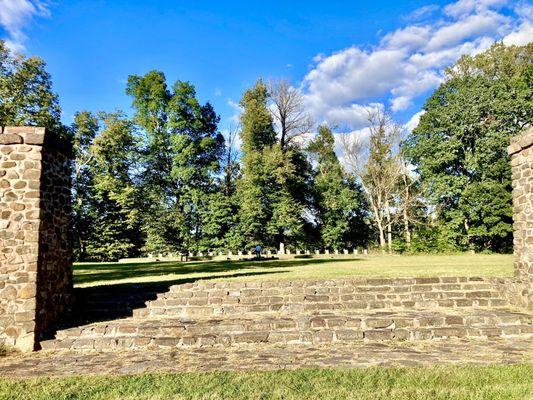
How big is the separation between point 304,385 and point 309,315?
3.27 metres

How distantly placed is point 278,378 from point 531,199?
6.81 m

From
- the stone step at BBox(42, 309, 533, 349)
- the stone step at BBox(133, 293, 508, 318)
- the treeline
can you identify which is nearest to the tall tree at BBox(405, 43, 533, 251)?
the treeline

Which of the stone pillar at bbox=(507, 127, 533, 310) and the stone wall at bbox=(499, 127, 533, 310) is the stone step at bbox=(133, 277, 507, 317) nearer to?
the stone wall at bbox=(499, 127, 533, 310)

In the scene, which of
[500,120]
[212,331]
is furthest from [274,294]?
[500,120]

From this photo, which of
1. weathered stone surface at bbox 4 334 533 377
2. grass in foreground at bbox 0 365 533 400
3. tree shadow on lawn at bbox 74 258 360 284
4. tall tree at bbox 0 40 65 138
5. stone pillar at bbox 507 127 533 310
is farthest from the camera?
tall tree at bbox 0 40 65 138

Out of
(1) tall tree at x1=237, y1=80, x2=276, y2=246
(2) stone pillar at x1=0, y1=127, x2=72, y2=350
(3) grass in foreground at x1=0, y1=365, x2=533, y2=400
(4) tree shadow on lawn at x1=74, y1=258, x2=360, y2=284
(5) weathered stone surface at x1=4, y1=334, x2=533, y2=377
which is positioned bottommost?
(5) weathered stone surface at x1=4, y1=334, x2=533, y2=377

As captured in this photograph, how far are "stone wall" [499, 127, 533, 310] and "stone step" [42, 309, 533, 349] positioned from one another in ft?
3.44

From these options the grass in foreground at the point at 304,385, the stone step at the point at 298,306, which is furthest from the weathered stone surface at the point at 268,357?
the stone step at the point at 298,306

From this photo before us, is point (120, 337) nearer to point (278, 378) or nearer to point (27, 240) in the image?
point (27, 240)

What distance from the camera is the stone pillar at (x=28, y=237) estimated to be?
6298 millimetres

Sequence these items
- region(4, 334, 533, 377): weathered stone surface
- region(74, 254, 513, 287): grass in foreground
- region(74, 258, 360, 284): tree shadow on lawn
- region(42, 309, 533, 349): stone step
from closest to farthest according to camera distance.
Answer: region(4, 334, 533, 377): weathered stone surface, region(42, 309, 533, 349): stone step, region(74, 254, 513, 287): grass in foreground, region(74, 258, 360, 284): tree shadow on lawn

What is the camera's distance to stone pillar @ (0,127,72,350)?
20.7 ft

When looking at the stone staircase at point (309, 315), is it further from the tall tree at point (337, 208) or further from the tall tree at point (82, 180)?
the tall tree at point (337, 208)

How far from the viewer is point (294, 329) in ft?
21.7
